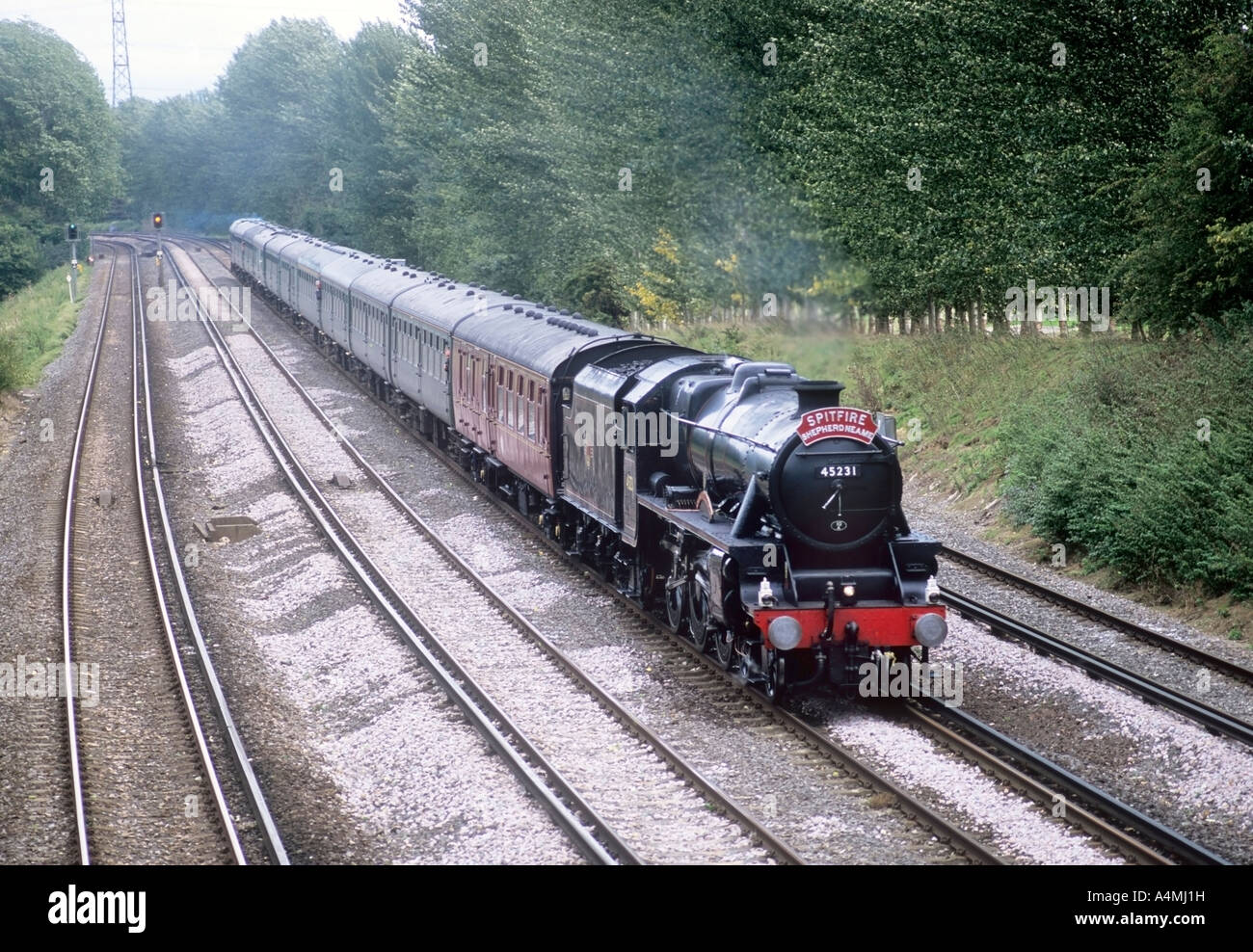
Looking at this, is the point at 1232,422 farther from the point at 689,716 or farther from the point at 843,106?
the point at 843,106

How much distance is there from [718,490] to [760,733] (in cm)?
289

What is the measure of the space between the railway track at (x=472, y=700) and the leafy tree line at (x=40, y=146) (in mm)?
42573

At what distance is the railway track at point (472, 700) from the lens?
985 cm

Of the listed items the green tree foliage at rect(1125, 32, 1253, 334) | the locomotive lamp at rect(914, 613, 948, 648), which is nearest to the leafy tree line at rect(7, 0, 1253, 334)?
the green tree foliage at rect(1125, 32, 1253, 334)

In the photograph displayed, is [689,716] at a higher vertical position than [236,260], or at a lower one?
lower

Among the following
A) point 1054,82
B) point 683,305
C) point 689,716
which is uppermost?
point 1054,82

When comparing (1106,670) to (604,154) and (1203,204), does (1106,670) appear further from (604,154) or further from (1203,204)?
A: (604,154)

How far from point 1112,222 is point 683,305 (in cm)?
1485

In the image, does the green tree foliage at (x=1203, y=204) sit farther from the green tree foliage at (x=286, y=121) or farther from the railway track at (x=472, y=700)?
the green tree foliage at (x=286, y=121)

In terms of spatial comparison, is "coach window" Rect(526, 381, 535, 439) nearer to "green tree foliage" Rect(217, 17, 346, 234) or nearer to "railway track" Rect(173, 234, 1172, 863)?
"railway track" Rect(173, 234, 1172, 863)

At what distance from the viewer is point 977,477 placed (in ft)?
71.8

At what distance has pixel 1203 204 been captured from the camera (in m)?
17.8

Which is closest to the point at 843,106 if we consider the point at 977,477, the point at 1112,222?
the point at 1112,222

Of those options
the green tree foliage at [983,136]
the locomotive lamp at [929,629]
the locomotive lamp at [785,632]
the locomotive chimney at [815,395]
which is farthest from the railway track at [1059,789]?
the green tree foliage at [983,136]
